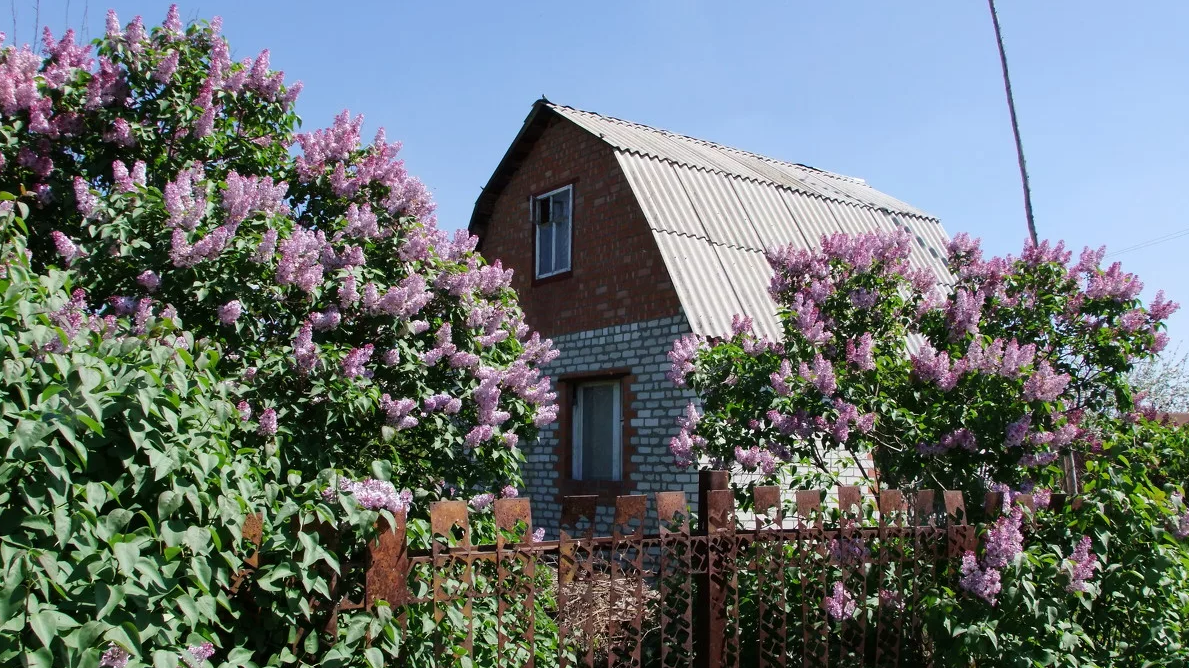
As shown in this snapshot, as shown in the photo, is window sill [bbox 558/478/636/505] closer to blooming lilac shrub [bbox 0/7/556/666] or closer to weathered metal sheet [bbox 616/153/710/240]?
weathered metal sheet [bbox 616/153/710/240]

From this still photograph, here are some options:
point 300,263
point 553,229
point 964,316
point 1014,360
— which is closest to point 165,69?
point 300,263

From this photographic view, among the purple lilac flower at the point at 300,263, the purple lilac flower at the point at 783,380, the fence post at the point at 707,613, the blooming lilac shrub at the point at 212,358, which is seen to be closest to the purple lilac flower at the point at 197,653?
the blooming lilac shrub at the point at 212,358

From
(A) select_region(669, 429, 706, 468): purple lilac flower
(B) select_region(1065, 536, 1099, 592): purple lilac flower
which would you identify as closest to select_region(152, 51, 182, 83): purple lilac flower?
(A) select_region(669, 429, 706, 468): purple lilac flower

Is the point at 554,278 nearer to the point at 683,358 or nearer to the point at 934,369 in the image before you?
the point at 683,358

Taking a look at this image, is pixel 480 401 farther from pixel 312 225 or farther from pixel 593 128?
pixel 593 128

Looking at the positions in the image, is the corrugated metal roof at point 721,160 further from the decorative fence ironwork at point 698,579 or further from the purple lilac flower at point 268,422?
the purple lilac flower at point 268,422

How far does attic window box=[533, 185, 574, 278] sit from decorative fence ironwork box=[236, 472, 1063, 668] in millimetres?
7549

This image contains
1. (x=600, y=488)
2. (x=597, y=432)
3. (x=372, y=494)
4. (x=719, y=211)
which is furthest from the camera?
(x=719, y=211)

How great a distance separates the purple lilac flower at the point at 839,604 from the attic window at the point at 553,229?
26.9ft

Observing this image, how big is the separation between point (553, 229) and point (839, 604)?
355 inches

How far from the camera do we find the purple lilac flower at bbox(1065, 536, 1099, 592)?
3785 millimetres

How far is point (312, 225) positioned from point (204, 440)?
332 cm

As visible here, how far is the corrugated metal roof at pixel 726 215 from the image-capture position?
1028 cm

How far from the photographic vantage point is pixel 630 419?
33.6ft
